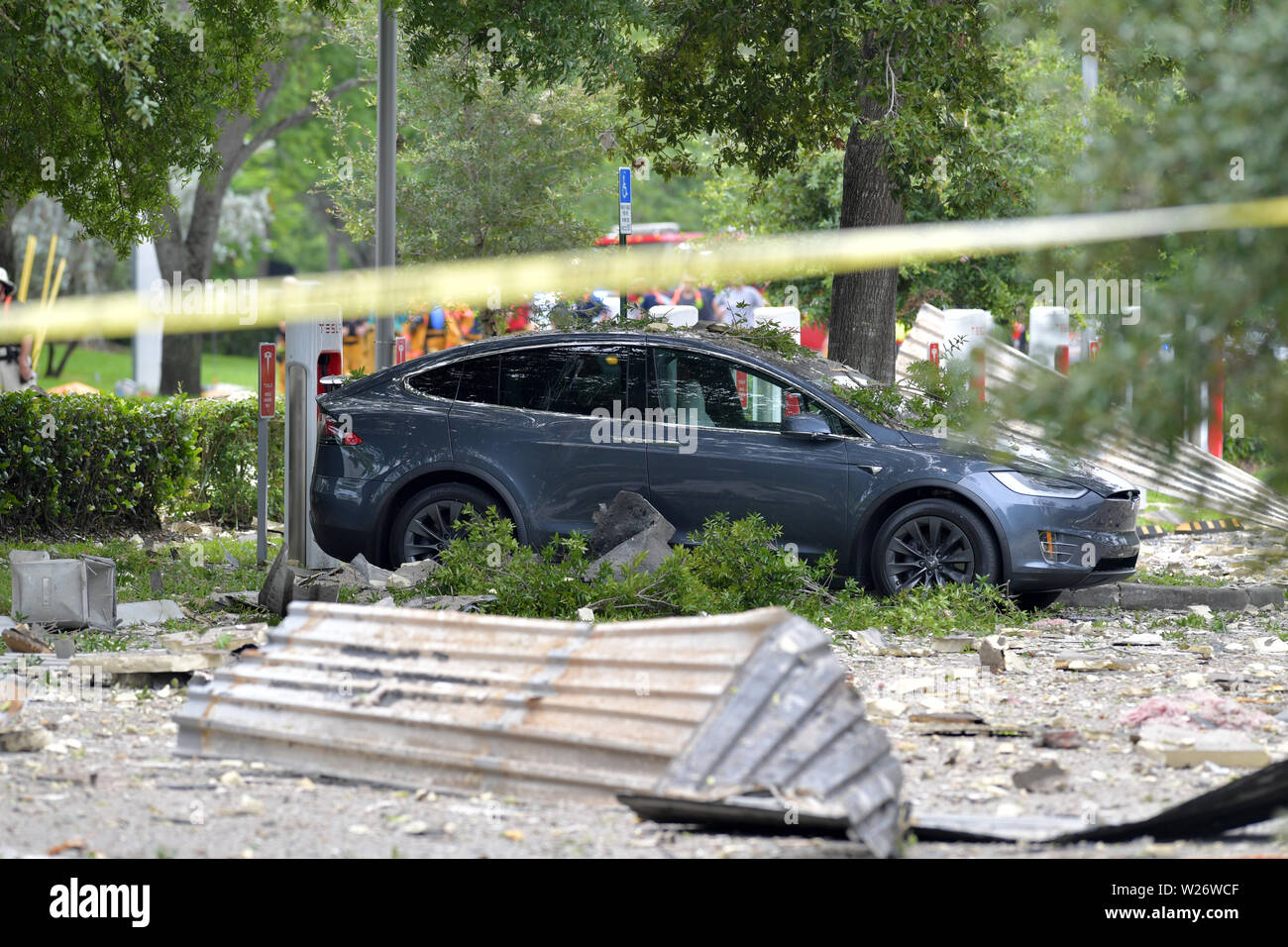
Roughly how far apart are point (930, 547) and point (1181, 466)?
458 centimetres

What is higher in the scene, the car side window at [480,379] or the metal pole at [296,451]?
the car side window at [480,379]

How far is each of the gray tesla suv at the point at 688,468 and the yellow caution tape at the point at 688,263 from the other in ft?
4.59

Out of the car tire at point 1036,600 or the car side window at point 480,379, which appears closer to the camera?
the car tire at point 1036,600

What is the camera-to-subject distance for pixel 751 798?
4828mm

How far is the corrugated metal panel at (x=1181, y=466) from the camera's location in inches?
196

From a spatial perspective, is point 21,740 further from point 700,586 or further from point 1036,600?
point 1036,600

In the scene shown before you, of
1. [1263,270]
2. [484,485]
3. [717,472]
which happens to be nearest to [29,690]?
[484,485]

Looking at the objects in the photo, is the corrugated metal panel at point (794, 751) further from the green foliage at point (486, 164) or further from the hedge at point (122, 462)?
the green foliage at point (486, 164)

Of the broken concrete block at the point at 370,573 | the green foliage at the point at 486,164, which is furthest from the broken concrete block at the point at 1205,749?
the green foliage at the point at 486,164

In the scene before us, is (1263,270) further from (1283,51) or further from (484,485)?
(484,485)

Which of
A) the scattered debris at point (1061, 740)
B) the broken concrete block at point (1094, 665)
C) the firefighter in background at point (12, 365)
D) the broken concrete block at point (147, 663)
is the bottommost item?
the scattered debris at point (1061, 740)

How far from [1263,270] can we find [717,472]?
5.44m

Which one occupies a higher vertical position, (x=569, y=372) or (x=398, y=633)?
(x=569, y=372)
